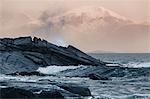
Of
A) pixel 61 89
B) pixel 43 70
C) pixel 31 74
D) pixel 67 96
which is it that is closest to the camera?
pixel 67 96

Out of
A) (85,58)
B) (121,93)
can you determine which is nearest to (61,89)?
(121,93)

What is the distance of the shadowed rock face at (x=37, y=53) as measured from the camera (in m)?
50.4

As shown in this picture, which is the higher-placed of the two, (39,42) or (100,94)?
(39,42)

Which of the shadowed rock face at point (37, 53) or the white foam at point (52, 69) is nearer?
the white foam at point (52, 69)

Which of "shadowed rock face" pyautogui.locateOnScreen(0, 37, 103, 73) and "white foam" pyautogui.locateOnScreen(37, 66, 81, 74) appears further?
"shadowed rock face" pyautogui.locateOnScreen(0, 37, 103, 73)

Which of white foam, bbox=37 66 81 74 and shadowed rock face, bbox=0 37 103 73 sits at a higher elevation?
shadowed rock face, bbox=0 37 103 73

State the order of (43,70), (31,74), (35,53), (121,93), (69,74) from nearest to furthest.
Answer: (121,93)
(31,74)
(69,74)
(43,70)
(35,53)

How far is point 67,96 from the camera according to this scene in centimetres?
2333

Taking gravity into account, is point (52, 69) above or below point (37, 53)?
below

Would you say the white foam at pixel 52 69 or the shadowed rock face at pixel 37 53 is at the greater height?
the shadowed rock face at pixel 37 53

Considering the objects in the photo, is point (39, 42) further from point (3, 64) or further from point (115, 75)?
point (115, 75)

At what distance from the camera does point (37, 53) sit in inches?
2110

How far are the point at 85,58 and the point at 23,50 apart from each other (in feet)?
29.7

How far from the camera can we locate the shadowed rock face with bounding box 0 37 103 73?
50.4 meters
